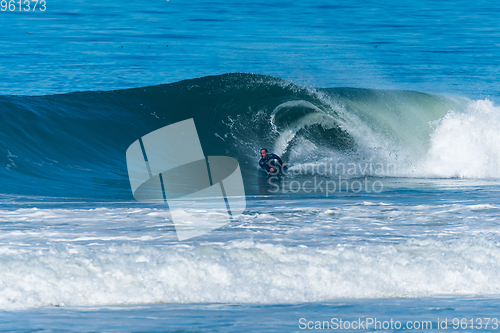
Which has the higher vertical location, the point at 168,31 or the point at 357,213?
the point at 168,31

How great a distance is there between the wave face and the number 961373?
77.0 feet

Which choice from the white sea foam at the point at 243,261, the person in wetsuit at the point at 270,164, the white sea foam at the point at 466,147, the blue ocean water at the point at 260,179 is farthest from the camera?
the white sea foam at the point at 466,147

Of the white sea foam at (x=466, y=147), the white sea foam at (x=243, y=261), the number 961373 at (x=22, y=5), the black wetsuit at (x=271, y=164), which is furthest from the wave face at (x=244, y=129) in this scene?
the number 961373 at (x=22, y=5)

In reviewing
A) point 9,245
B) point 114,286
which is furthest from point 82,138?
point 114,286

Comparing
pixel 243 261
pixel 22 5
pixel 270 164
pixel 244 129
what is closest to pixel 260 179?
pixel 270 164

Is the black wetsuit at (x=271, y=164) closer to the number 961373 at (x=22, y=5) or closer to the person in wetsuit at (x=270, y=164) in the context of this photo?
the person in wetsuit at (x=270, y=164)

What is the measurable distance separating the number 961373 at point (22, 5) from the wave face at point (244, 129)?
23468 mm

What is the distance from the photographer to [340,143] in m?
13.9

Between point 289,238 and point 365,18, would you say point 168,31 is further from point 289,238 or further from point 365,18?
point 289,238

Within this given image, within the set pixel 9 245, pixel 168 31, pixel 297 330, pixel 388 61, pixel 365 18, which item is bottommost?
pixel 297 330

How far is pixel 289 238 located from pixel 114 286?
213 centimetres

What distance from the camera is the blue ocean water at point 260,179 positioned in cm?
443

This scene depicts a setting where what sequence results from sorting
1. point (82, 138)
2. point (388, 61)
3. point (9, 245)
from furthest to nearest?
point (388, 61) < point (82, 138) < point (9, 245)

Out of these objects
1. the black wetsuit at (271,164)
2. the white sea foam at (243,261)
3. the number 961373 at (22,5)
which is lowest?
the white sea foam at (243,261)
